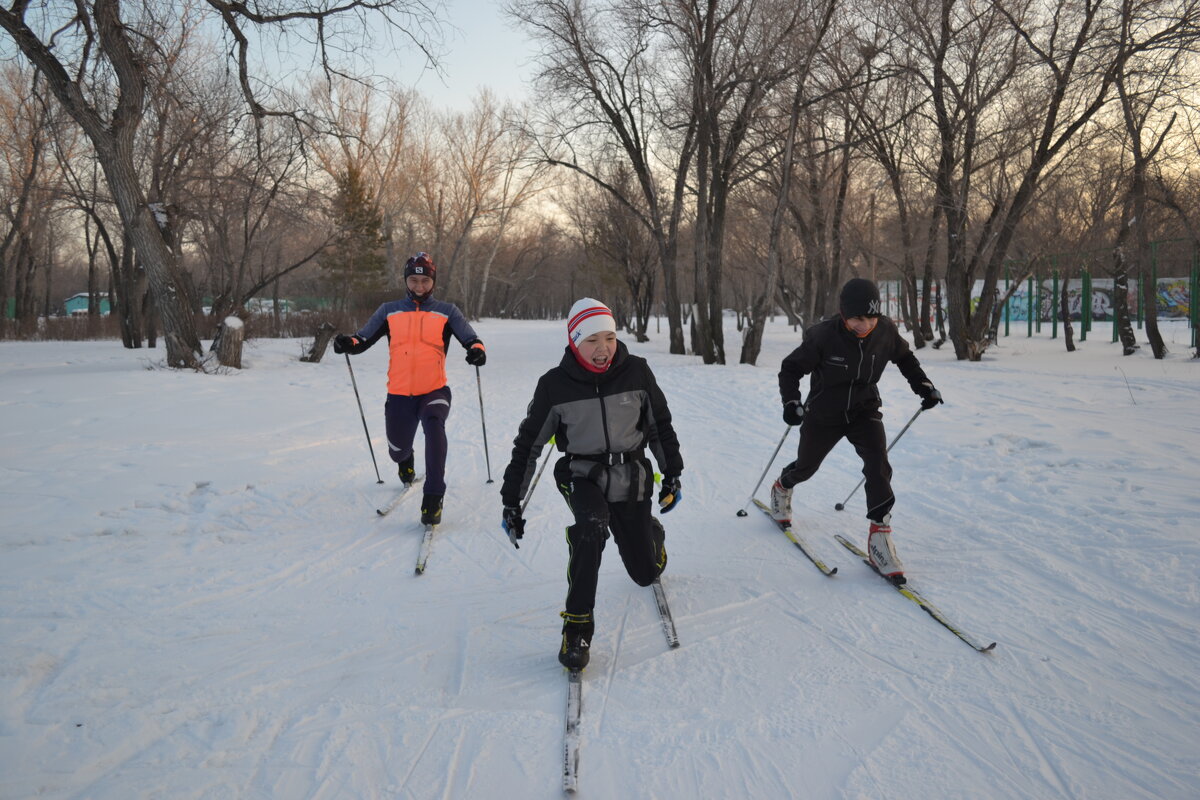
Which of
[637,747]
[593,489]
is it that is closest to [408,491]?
[593,489]

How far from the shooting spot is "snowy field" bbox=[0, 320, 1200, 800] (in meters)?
2.69

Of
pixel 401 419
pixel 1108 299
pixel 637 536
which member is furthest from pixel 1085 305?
pixel 637 536

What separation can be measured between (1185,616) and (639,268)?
3204 cm

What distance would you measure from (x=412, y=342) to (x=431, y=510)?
4.46 ft

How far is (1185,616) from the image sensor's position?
12.3 feet

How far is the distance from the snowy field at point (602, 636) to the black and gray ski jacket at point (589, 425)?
2.91 feet

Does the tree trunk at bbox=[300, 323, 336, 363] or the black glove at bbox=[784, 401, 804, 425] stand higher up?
the tree trunk at bbox=[300, 323, 336, 363]

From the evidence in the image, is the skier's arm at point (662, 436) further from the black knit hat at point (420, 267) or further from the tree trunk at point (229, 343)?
the tree trunk at point (229, 343)

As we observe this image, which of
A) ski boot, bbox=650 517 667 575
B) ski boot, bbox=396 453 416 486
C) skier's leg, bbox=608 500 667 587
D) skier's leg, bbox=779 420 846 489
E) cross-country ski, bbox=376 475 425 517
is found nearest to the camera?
skier's leg, bbox=608 500 667 587

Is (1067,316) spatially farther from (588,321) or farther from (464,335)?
(588,321)

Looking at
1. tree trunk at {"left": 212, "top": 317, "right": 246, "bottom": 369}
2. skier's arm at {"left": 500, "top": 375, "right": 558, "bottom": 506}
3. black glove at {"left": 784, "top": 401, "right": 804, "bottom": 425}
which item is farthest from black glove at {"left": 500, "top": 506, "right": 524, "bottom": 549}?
tree trunk at {"left": 212, "top": 317, "right": 246, "bottom": 369}

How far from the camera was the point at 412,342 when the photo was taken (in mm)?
5855

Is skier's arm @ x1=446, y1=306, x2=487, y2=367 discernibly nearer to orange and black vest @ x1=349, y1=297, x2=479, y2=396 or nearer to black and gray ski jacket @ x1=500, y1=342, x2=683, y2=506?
orange and black vest @ x1=349, y1=297, x2=479, y2=396

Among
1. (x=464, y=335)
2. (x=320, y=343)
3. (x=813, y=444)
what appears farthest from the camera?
(x=320, y=343)
